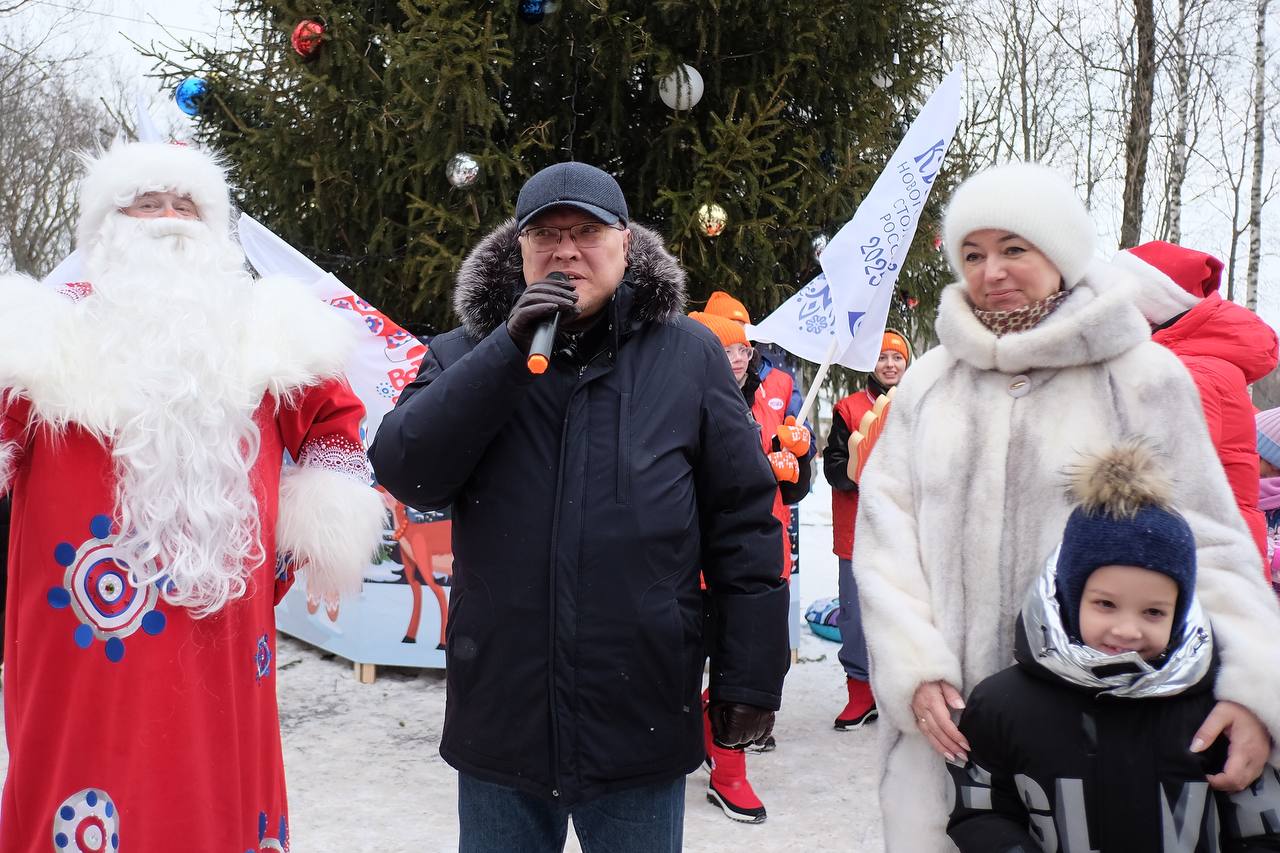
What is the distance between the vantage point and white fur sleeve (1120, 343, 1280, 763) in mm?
1960

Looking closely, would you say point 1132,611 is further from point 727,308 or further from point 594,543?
point 727,308

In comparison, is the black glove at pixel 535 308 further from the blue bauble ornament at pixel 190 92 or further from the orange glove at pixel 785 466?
the blue bauble ornament at pixel 190 92

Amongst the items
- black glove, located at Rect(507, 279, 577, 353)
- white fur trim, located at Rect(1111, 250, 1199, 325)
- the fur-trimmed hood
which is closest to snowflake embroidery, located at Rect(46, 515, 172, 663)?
the fur-trimmed hood

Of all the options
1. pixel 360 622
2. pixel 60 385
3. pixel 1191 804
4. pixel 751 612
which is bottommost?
pixel 360 622

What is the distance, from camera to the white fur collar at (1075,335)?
7.23 ft

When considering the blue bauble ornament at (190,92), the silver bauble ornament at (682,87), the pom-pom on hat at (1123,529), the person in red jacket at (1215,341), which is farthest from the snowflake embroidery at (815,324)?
the blue bauble ornament at (190,92)

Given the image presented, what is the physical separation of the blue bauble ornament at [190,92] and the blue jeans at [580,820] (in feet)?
17.5

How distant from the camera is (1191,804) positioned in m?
1.93

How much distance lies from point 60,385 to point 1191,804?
254cm

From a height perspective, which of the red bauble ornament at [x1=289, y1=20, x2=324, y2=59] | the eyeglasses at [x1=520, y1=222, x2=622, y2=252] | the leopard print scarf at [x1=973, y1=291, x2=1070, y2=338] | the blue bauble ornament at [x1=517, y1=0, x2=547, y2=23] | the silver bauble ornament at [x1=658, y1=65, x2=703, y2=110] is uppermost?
the blue bauble ornament at [x1=517, y1=0, x2=547, y2=23]

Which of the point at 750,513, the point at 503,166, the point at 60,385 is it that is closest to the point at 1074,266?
the point at 750,513

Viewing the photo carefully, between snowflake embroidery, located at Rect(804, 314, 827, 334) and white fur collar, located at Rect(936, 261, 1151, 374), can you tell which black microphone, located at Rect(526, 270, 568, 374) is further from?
snowflake embroidery, located at Rect(804, 314, 827, 334)

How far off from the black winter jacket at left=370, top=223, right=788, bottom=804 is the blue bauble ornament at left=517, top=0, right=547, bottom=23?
13.1ft

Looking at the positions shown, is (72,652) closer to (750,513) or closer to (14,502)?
(14,502)
